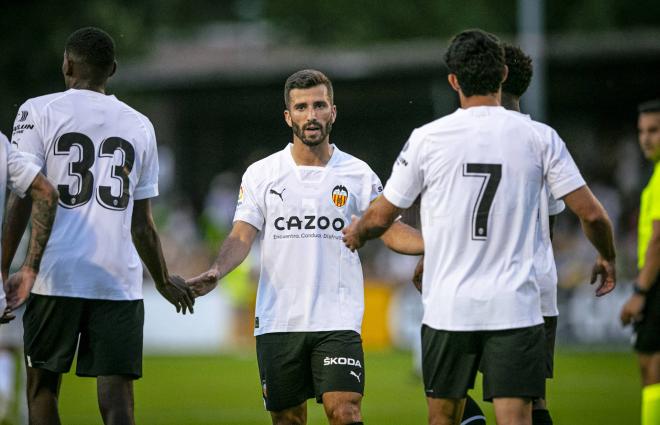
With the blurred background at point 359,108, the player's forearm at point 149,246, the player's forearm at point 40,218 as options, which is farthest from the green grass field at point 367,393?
the player's forearm at point 40,218

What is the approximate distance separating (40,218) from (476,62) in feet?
8.02

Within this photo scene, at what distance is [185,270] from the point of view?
24641 millimetres

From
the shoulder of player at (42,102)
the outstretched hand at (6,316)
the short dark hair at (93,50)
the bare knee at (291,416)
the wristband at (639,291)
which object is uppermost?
the short dark hair at (93,50)

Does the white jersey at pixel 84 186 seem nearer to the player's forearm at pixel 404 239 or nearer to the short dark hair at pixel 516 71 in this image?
the player's forearm at pixel 404 239

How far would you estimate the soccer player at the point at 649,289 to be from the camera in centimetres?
820

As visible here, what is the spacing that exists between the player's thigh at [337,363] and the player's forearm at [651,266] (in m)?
1.81

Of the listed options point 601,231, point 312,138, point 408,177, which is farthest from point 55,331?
point 601,231

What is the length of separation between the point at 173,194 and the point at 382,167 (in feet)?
16.9

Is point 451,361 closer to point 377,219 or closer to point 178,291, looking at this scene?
point 377,219

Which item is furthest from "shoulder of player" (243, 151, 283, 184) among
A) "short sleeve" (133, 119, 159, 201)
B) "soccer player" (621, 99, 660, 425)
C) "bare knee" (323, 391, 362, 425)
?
"soccer player" (621, 99, 660, 425)

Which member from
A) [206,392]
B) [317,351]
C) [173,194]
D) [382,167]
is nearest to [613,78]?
[382,167]

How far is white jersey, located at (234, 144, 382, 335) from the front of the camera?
314 inches

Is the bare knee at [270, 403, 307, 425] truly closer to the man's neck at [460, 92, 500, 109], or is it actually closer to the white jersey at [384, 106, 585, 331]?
the white jersey at [384, 106, 585, 331]

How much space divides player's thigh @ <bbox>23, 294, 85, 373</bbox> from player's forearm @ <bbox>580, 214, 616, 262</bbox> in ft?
9.40
